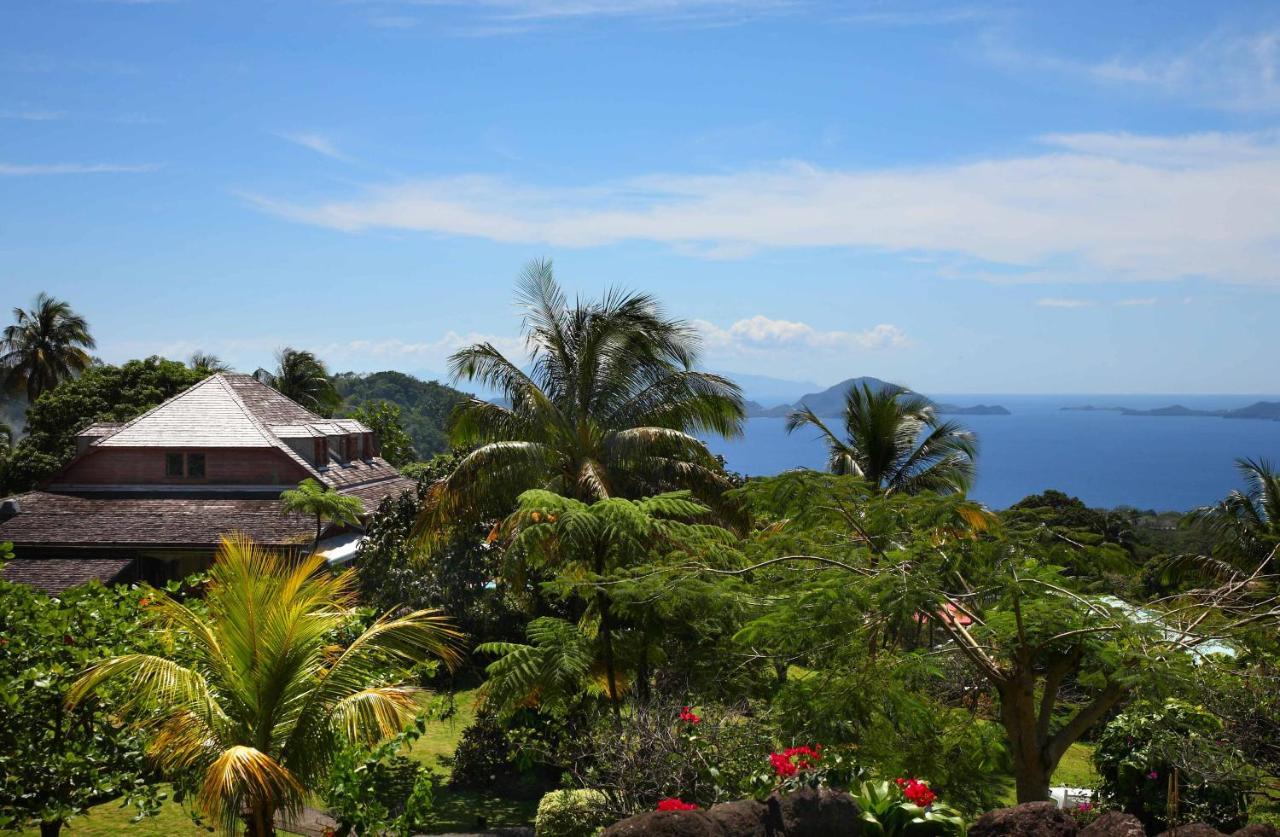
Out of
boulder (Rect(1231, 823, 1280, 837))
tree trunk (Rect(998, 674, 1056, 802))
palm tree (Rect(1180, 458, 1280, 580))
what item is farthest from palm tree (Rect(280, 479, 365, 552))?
boulder (Rect(1231, 823, 1280, 837))

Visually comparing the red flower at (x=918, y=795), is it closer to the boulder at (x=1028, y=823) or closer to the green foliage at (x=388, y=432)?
the boulder at (x=1028, y=823)

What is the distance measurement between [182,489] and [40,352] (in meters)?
26.5

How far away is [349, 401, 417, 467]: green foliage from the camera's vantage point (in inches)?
1912

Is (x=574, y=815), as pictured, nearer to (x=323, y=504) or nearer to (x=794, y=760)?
(x=794, y=760)

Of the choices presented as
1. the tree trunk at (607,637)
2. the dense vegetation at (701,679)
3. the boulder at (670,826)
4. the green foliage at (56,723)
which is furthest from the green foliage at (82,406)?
the boulder at (670,826)

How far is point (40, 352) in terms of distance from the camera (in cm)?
5253

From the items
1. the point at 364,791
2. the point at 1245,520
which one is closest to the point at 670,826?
the point at 364,791

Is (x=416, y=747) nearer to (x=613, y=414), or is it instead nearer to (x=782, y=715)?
(x=613, y=414)

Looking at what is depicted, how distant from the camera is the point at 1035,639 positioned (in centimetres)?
941

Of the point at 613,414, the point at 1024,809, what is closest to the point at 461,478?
the point at 613,414

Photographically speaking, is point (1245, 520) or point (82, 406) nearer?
point (1245, 520)

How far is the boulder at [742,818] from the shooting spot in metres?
6.18

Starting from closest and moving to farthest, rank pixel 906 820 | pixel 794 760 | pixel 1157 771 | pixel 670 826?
1. pixel 670 826
2. pixel 906 820
3. pixel 794 760
4. pixel 1157 771

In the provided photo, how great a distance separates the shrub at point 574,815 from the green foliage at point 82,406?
1442 inches
